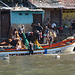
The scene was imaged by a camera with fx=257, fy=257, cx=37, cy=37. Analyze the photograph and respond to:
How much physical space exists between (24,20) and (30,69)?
973cm

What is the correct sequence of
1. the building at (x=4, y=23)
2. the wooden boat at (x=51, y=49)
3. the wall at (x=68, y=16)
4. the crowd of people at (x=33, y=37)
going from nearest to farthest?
1. the wooden boat at (x=51, y=49)
2. the crowd of people at (x=33, y=37)
3. the building at (x=4, y=23)
4. the wall at (x=68, y=16)

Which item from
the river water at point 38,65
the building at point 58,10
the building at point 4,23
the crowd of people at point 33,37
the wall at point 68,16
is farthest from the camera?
the wall at point 68,16

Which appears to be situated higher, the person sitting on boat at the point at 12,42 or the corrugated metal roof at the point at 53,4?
the corrugated metal roof at the point at 53,4

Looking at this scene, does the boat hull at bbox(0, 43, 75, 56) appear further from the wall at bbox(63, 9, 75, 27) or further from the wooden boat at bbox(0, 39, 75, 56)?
the wall at bbox(63, 9, 75, 27)

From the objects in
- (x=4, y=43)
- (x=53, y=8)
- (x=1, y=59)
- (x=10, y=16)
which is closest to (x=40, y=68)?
(x=1, y=59)

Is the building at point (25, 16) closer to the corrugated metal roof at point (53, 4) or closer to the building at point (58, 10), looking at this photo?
the building at point (58, 10)

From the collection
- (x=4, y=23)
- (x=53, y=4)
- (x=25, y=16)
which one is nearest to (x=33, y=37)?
(x=25, y=16)

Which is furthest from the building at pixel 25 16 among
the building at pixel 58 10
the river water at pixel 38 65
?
the river water at pixel 38 65

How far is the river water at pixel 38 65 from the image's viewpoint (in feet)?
55.5

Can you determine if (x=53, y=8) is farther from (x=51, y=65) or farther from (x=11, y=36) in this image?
(x=51, y=65)

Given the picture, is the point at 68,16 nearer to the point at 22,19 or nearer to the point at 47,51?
the point at 22,19

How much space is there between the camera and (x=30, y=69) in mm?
17641

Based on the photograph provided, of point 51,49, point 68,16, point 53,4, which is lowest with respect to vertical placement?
point 51,49

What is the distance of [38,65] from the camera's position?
18.8 metres
